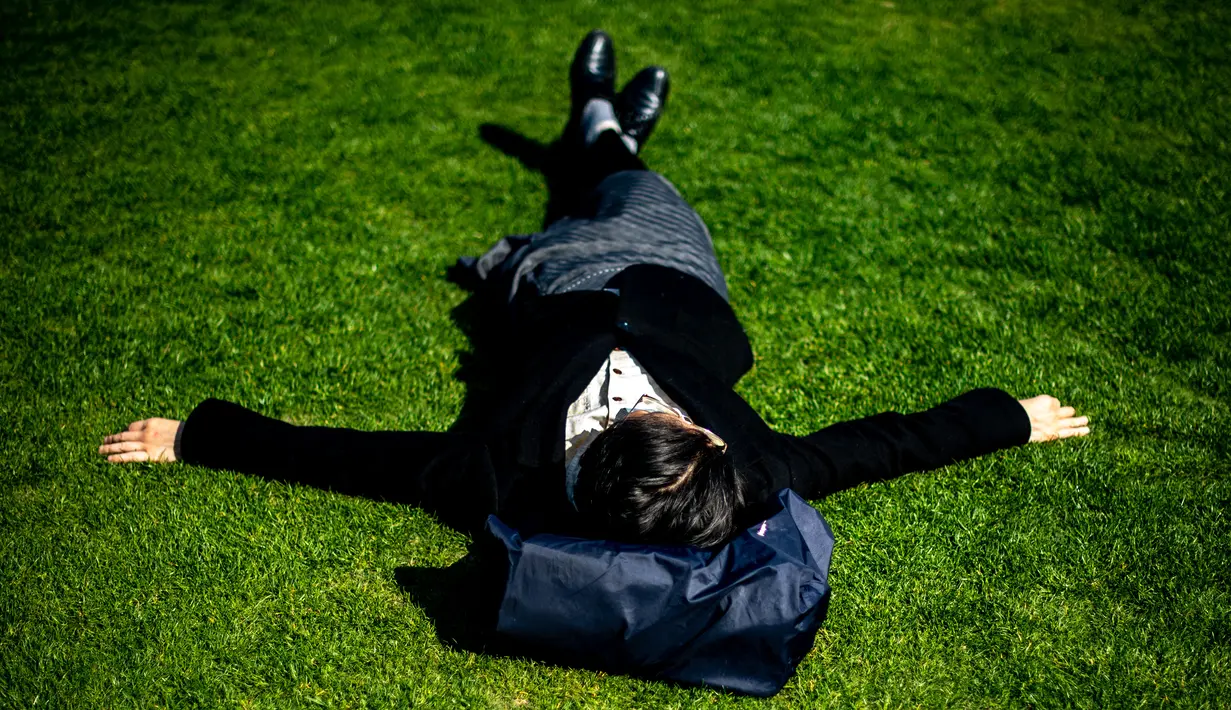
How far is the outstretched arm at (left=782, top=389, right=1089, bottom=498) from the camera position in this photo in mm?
3521

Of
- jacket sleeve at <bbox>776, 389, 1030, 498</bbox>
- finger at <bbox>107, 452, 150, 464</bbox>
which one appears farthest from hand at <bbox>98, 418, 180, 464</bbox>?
jacket sleeve at <bbox>776, 389, 1030, 498</bbox>

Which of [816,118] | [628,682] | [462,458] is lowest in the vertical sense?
[628,682]

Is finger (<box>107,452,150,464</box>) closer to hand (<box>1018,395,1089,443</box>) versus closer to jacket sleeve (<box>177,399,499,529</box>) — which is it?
jacket sleeve (<box>177,399,499,529</box>)

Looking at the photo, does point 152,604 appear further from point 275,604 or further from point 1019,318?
point 1019,318

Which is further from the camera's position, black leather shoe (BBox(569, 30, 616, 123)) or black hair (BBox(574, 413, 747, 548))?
black leather shoe (BBox(569, 30, 616, 123))

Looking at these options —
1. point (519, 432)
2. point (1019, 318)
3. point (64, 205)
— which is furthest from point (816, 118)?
point (64, 205)

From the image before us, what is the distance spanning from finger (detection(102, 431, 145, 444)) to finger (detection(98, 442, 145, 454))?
18mm

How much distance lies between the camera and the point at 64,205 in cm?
532

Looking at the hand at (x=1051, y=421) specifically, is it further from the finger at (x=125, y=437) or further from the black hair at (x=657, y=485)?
the finger at (x=125, y=437)

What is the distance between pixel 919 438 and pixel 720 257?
79.6 inches

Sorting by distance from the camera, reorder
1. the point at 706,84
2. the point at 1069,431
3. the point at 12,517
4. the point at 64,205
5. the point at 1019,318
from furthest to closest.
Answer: the point at 706,84
the point at 64,205
the point at 1019,318
the point at 1069,431
the point at 12,517

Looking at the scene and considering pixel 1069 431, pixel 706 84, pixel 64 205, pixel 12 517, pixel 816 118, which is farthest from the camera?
pixel 706 84

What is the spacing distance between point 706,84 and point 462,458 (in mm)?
4869

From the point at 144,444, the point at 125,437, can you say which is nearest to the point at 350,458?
the point at 144,444
